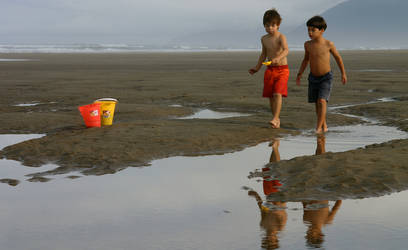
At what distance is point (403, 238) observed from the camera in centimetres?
367

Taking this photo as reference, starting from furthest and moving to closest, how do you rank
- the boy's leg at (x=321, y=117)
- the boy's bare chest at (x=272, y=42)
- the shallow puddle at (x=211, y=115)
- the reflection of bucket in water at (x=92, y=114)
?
the shallow puddle at (x=211, y=115)
the boy's bare chest at (x=272, y=42)
the reflection of bucket in water at (x=92, y=114)
the boy's leg at (x=321, y=117)

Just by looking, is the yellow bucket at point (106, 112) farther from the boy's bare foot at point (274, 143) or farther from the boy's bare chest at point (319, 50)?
the boy's bare chest at point (319, 50)

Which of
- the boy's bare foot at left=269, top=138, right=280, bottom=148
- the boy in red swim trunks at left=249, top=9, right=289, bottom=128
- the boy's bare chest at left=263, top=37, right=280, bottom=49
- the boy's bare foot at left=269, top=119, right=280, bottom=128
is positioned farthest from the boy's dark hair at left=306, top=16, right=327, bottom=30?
the boy's bare foot at left=269, top=138, right=280, bottom=148

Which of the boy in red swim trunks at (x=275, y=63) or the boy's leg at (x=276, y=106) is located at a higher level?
the boy in red swim trunks at (x=275, y=63)

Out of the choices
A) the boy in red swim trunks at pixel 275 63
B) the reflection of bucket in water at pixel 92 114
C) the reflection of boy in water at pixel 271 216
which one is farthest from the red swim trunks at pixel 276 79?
the reflection of boy in water at pixel 271 216

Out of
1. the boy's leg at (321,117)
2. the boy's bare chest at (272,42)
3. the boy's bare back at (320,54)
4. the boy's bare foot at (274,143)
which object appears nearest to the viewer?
the boy's bare foot at (274,143)

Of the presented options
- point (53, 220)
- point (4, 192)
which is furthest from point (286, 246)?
point (4, 192)

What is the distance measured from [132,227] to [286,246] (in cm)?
105

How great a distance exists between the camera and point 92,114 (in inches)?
336

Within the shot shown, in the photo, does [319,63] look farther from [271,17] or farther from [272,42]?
[271,17]

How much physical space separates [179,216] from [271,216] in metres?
0.65

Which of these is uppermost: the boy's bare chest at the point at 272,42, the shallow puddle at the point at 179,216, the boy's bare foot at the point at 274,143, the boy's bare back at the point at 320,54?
the boy's bare chest at the point at 272,42

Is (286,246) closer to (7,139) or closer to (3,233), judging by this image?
(3,233)

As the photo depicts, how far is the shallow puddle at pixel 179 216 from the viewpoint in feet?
12.0
